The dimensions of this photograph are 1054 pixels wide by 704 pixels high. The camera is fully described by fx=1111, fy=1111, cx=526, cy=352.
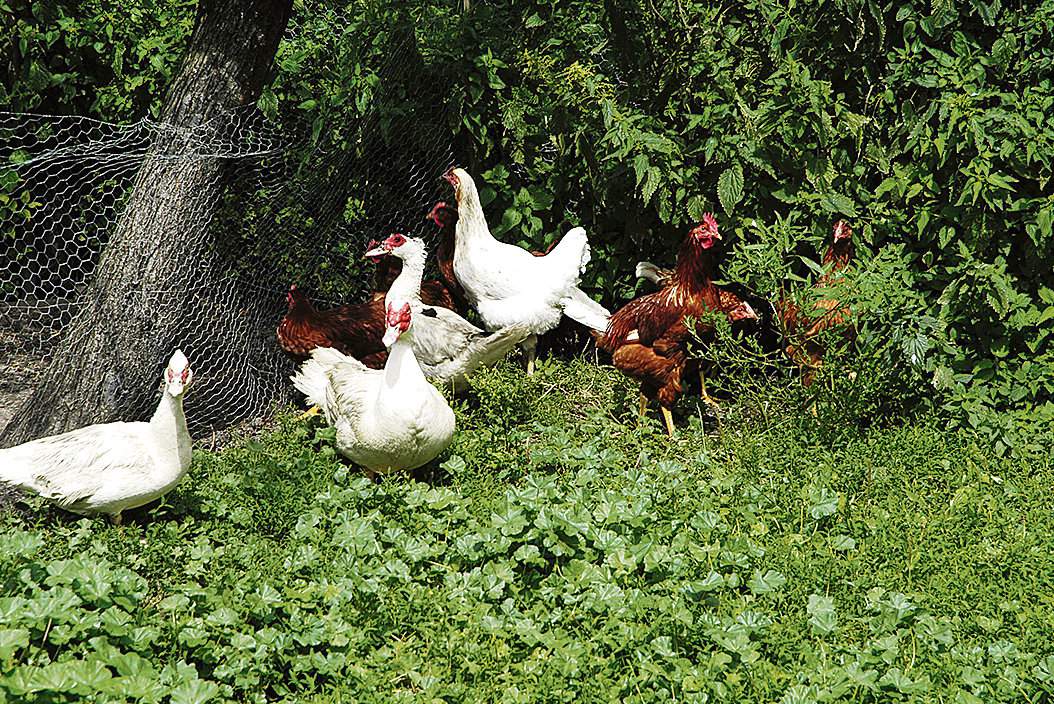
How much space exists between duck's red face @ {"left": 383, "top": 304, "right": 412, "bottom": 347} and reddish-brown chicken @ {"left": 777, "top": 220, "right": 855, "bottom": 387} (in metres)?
1.81

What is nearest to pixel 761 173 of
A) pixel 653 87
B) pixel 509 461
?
pixel 653 87

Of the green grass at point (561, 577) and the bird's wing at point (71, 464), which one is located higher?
the bird's wing at point (71, 464)

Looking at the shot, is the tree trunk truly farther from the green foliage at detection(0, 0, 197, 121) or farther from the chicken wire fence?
the green foliage at detection(0, 0, 197, 121)

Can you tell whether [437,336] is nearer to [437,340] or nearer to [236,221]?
[437,340]

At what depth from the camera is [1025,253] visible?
5250mm

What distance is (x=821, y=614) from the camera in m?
3.61

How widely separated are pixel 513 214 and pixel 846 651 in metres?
3.50

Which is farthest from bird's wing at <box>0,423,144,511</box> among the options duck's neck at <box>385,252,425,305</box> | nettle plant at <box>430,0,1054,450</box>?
nettle plant at <box>430,0,1054,450</box>

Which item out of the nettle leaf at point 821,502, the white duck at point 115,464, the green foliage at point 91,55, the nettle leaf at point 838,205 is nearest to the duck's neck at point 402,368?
the white duck at point 115,464

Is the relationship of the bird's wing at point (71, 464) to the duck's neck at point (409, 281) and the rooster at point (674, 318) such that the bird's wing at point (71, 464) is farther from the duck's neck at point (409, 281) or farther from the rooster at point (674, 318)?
the rooster at point (674, 318)

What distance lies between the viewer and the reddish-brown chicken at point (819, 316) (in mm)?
5156

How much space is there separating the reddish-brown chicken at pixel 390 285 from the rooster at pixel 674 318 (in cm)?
114

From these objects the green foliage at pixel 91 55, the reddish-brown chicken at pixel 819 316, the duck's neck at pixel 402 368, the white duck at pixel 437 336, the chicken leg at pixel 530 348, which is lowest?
the chicken leg at pixel 530 348

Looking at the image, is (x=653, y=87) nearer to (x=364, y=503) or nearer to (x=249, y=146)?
(x=249, y=146)
